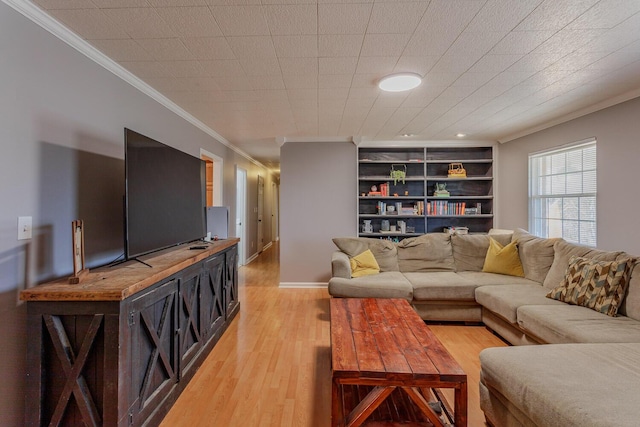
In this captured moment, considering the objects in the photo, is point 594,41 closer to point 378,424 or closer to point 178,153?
point 378,424

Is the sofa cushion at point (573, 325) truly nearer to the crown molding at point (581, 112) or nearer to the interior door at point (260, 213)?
the crown molding at point (581, 112)

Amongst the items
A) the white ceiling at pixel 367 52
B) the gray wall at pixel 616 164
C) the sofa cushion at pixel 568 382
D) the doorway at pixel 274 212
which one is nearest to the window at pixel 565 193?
the gray wall at pixel 616 164

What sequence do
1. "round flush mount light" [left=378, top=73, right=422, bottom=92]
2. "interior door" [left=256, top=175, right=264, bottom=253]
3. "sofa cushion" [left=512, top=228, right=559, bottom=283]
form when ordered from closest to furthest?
"round flush mount light" [left=378, top=73, right=422, bottom=92], "sofa cushion" [left=512, top=228, right=559, bottom=283], "interior door" [left=256, top=175, right=264, bottom=253]

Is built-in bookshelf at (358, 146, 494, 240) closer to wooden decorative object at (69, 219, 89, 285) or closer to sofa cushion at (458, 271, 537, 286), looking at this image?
sofa cushion at (458, 271, 537, 286)

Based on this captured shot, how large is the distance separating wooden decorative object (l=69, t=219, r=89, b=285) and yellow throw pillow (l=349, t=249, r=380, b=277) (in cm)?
257

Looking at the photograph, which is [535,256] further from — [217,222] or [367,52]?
[217,222]

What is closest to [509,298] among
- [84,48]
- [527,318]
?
[527,318]

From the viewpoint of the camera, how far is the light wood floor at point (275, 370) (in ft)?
5.96

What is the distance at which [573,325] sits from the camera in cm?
203

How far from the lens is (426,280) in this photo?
329cm

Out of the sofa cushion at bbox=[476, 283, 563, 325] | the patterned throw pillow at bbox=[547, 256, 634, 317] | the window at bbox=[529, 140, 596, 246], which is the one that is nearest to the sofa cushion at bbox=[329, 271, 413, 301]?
the sofa cushion at bbox=[476, 283, 563, 325]

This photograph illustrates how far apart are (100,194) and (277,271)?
3975 mm

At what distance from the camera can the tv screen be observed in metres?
1.81

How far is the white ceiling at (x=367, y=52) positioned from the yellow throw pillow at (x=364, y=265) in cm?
168
